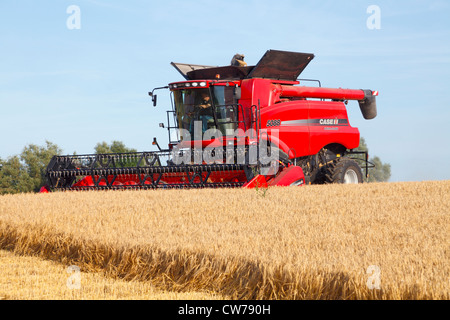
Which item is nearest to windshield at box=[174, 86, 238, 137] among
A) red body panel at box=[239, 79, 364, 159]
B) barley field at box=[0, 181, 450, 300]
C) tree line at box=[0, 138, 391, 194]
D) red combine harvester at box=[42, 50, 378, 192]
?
red combine harvester at box=[42, 50, 378, 192]

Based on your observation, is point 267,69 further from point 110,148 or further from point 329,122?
point 110,148

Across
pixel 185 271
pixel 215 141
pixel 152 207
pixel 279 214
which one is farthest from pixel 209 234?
pixel 215 141

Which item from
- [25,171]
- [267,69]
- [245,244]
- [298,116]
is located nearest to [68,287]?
[245,244]

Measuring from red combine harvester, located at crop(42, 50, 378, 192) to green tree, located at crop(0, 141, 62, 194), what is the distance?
877 inches

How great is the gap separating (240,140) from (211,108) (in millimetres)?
882

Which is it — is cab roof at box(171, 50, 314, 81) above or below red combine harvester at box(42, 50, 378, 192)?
above

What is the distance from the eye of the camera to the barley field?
3270 millimetres

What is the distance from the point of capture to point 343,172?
1116 cm

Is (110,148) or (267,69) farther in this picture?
(110,148)

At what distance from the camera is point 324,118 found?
38.2 ft

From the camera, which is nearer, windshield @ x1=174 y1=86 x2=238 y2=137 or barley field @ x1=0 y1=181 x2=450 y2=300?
barley field @ x1=0 y1=181 x2=450 y2=300

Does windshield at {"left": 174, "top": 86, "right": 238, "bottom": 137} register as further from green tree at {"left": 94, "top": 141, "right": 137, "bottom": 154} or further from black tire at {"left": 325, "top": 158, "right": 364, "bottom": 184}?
green tree at {"left": 94, "top": 141, "right": 137, "bottom": 154}

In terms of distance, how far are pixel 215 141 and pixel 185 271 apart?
6048 mm
